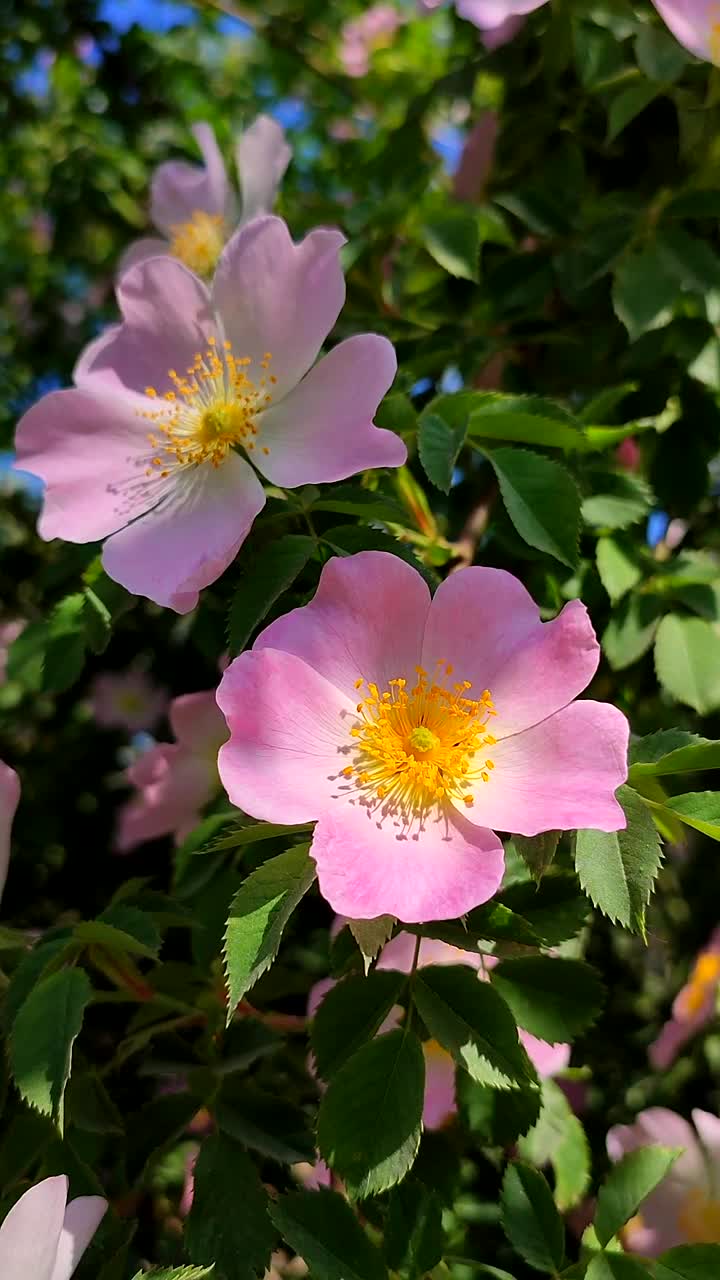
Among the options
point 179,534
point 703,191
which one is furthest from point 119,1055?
point 703,191

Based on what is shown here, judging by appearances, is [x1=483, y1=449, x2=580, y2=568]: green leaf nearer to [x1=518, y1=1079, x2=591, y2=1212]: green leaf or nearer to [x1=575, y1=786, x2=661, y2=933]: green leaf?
[x1=575, y1=786, x2=661, y2=933]: green leaf

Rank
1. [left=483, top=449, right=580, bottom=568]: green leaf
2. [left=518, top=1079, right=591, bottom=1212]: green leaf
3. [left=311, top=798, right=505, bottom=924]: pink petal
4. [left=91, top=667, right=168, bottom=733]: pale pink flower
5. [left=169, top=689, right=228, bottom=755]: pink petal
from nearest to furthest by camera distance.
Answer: [left=311, top=798, right=505, bottom=924]: pink petal → [left=483, top=449, right=580, bottom=568]: green leaf → [left=518, top=1079, right=591, bottom=1212]: green leaf → [left=169, top=689, right=228, bottom=755]: pink petal → [left=91, top=667, right=168, bottom=733]: pale pink flower

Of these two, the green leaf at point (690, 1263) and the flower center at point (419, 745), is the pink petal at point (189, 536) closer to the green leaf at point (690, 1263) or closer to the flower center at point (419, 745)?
the flower center at point (419, 745)

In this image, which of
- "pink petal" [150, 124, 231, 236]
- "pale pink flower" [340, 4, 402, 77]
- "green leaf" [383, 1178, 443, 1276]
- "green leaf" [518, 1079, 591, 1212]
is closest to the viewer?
"green leaf" [383, 1178, 443, 1276]

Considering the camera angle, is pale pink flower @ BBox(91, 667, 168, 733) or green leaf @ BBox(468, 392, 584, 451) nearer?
green leaf @ BBox(468, 392, 584, 451)

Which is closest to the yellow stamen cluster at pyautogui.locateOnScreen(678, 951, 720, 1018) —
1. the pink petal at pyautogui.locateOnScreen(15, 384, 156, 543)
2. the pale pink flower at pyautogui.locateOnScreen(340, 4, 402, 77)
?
the pink petal at pyautogui.locateOnScreen(15, 384, 156, 543)

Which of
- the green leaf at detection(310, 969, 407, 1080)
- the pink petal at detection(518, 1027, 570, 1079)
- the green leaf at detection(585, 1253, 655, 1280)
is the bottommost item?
the pink petal at detection(518, 1027, 570, 1079)

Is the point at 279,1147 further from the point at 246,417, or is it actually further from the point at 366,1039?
the point at 246,417
